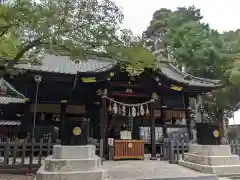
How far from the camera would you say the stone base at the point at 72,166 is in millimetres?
5902

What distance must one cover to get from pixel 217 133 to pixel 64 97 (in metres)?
8.33

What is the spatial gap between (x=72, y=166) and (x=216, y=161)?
15.3ft

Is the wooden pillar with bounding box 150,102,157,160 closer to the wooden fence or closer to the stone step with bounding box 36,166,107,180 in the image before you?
the wooden fence

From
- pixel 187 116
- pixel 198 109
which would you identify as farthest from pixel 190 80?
pixel 198 109

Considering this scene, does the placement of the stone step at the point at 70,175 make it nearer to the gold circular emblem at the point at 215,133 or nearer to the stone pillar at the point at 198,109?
the gold circular emblem at the point at 215,133

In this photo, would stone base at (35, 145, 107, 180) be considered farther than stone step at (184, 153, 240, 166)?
No

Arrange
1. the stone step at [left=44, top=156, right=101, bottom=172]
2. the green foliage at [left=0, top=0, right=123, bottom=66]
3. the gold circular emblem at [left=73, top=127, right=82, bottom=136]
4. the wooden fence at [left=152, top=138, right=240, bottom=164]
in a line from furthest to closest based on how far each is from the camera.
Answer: the wooden fence at [left=152, top=138, right=240, bottom=164], the gold circular emblem at [left=73, top=127, right=82, bottom=136], the stone step at [left=44, top=156, right=101, bottom=172], the green foliage at [left=0, top=0, right=123, bottom=66]

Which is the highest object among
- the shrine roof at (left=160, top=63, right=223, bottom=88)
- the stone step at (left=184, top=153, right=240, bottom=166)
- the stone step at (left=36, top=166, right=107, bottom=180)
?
the shrine roof at (left=160, top=63, right=223, bottom=88)

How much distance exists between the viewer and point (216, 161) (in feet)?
24.9

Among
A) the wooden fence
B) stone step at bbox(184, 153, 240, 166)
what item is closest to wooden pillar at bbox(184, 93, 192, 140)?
the wooden fence

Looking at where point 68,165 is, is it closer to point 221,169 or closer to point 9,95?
point 221,169

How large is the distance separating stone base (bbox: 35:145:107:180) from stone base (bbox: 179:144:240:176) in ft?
11.6

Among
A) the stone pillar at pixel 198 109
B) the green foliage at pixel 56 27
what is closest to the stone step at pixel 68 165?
the green foliage at pixel 56 27

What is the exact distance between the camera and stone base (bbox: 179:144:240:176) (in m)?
7.38
